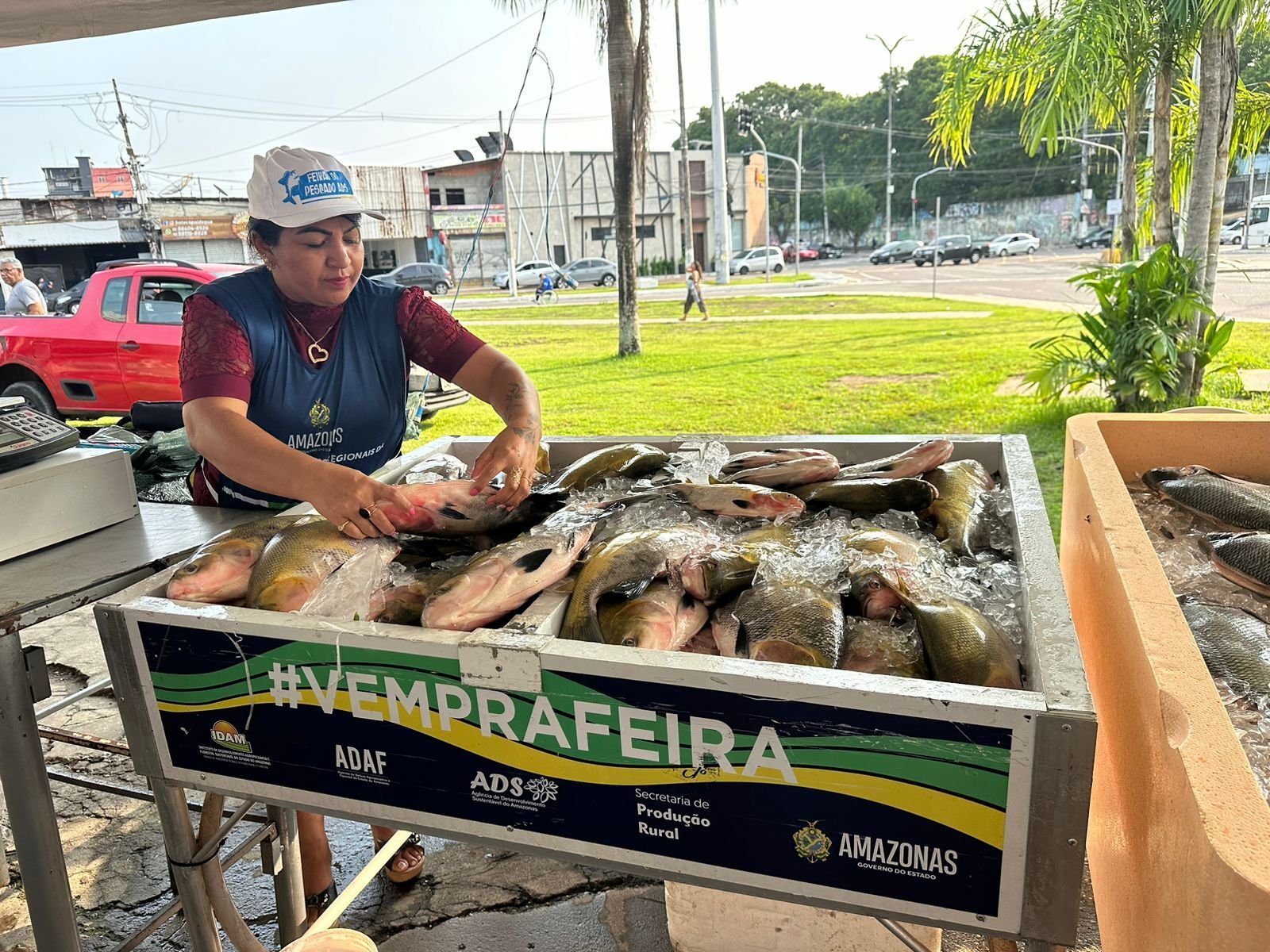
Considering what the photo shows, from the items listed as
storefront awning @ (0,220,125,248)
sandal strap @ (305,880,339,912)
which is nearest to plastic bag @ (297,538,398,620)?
sandal strap @ (305,880,339,912)

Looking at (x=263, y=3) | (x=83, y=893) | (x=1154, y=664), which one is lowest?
(x=83, y=893)

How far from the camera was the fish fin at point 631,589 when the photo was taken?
1.49 metres

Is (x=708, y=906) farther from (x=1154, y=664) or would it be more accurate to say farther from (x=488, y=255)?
(x=488, y=255)

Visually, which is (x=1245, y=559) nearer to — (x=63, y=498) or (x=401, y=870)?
(x=401, y=870)

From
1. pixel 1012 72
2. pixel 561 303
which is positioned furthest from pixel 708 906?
pixel 561 303

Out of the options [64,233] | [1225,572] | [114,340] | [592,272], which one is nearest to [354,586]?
[1225,572]

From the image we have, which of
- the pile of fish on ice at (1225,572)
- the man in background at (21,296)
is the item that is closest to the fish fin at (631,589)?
the pile of fish on ice at (1225,572)

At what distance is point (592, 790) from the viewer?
137 cm

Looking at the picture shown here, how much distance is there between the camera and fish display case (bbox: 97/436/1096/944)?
1.15m

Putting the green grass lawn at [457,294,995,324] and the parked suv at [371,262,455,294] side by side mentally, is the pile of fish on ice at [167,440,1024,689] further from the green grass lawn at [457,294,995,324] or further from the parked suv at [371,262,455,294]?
the parked suv at [371,262,455,294]

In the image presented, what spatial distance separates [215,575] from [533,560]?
649 millimetres

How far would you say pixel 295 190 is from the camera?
2.15m

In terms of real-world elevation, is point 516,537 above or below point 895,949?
above

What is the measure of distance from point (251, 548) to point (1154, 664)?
65.7 inches
